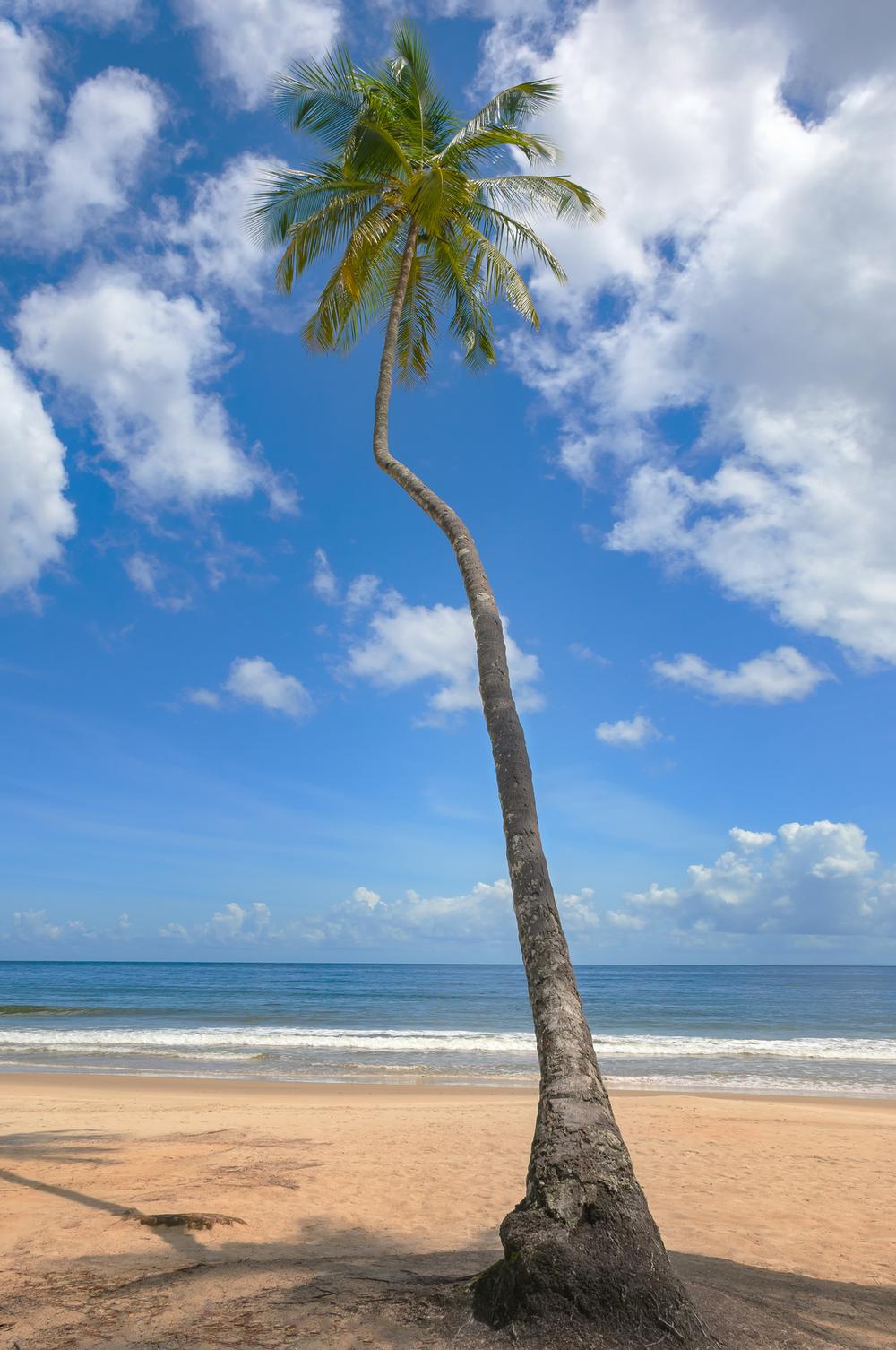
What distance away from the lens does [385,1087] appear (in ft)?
52.7

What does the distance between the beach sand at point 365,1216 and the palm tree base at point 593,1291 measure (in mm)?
234

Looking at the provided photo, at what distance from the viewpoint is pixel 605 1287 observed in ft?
11.8

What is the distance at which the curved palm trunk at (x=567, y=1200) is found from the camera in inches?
142

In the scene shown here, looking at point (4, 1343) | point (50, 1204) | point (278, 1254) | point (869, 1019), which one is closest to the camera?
point (4, 1343)

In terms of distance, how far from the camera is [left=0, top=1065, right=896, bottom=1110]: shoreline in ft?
49.8

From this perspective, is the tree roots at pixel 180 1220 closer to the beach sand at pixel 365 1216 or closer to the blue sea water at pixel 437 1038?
the beach sand at pixel 365 1216

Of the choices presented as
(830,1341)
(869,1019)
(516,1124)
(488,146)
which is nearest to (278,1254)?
(830,1341)

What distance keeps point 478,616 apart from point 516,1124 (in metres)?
8.52

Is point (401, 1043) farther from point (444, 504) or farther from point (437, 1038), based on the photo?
point (444, 504)

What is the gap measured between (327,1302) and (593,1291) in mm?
1786

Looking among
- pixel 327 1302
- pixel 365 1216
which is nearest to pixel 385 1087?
pixel 365 1216

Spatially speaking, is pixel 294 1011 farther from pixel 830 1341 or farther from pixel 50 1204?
pixel 830 1341

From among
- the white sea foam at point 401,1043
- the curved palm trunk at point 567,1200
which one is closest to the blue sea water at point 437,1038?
the white sea foam at point 401,1043

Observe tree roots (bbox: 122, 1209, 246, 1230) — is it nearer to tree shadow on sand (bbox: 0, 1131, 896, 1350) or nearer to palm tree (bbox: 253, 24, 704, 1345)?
tree shadow on sand (bbox: 0, 1131, 896, 1350)
